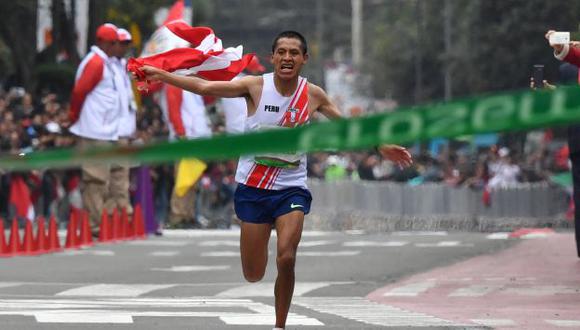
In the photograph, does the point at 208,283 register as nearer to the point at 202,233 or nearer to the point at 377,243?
the point at 377,243

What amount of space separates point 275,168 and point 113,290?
4541 millimetres

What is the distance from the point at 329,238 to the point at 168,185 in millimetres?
4979

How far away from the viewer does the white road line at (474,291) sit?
14195 millimetres

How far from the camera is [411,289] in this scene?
48.9ft

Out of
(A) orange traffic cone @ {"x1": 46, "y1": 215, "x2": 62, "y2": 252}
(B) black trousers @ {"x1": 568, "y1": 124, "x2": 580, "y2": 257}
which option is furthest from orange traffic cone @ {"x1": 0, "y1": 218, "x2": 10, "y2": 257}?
(B) black trousers @ {"x1": 568, "y1": 124, "x2": 580, "y2": 257}

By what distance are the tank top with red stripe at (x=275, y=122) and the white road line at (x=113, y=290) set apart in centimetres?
391

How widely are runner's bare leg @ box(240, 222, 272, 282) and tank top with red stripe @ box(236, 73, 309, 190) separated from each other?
255 millimetres

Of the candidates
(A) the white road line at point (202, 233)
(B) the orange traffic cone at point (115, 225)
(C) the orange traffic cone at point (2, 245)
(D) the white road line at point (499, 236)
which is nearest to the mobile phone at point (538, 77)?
(C) the orange traffic cone at point (2, 245)

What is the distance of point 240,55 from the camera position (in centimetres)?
1229

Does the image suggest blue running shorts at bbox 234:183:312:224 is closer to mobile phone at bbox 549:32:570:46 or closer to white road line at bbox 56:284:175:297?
mobile phone at bbox 549:32:570:46

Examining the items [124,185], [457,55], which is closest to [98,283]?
[124,185]

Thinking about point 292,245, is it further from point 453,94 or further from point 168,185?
point 453,94

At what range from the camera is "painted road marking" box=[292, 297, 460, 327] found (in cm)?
1160

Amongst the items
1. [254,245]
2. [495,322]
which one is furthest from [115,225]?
[254,245]
